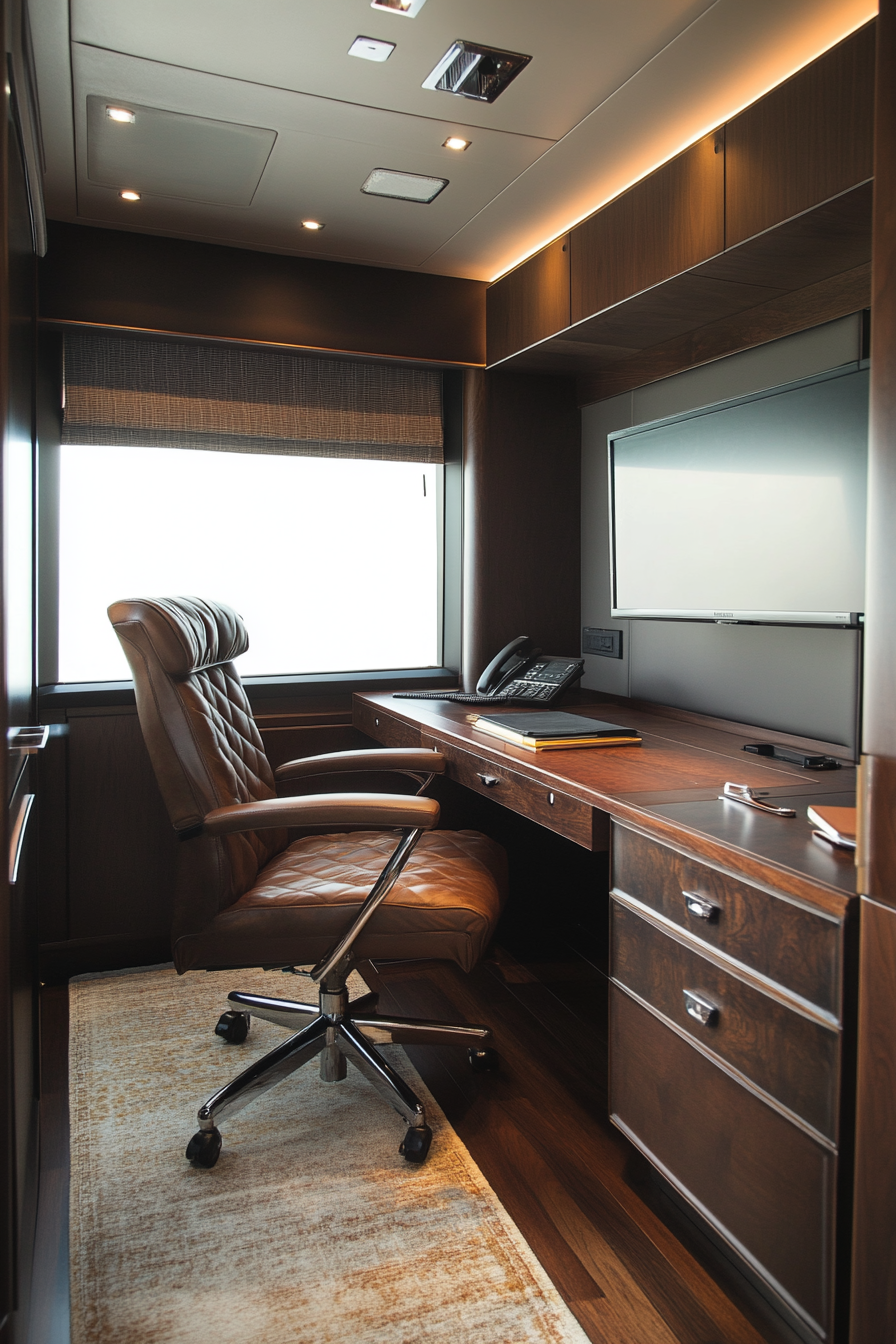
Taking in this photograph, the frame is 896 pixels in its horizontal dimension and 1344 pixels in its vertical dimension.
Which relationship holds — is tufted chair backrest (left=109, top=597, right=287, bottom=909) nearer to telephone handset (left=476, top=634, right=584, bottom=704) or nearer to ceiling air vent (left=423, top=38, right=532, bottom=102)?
telephone handset (left=476, top=634, right=584, bottom=704)

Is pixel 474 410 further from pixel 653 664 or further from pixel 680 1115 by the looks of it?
pixel 680 1115

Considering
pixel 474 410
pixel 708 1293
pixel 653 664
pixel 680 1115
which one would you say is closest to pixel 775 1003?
pixel 680 1115

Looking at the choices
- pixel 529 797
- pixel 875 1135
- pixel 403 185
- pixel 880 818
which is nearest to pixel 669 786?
pixel 529 797

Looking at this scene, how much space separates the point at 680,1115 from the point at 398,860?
70cm

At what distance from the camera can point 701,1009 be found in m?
1.45

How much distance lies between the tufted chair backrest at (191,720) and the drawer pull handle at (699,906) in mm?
989

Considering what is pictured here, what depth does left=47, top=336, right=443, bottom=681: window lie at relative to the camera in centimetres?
308

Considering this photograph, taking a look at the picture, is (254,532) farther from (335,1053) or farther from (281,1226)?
(281,1226)

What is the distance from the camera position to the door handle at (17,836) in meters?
1.29

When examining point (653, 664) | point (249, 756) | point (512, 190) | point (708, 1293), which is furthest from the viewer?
point (653, 664)

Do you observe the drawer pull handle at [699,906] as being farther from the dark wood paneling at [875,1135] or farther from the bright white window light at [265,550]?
the bright white window light at [265,550]

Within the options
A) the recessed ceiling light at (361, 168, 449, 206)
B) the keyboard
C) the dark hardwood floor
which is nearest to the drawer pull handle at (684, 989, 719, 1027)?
the dark hardwood floor

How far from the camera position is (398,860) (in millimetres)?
1856

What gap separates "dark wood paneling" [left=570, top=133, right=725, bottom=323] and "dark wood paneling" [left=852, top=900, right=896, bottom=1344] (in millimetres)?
1549
